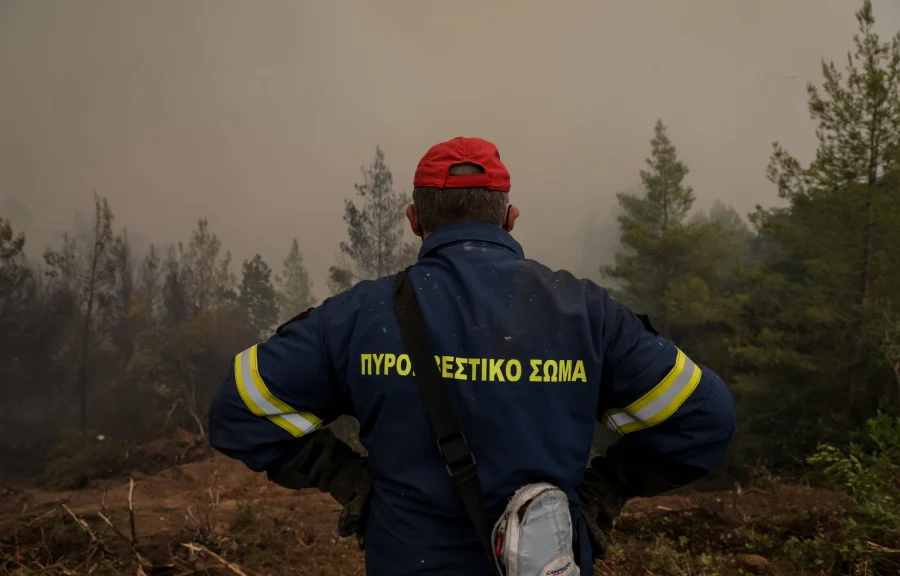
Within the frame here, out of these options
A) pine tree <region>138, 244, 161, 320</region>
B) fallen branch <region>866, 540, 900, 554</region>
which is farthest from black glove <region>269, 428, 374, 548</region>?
pine tree <region>138, 244, 161, 320</region>

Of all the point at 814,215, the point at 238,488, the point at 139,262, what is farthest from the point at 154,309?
the point at 814,215

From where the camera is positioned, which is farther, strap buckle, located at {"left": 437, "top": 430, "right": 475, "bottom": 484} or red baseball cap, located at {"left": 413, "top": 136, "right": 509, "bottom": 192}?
red baseball cap, located at {"left": 413, "top": 136, "right": 509, "bottom": 192}

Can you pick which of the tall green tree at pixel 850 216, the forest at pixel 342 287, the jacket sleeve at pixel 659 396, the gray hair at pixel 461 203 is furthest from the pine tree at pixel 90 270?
the tall green tree at pixel 850 216

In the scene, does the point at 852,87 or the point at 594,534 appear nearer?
the point at 594,534

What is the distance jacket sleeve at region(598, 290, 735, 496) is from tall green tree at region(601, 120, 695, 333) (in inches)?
366

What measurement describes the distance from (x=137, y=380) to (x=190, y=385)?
0.69 m

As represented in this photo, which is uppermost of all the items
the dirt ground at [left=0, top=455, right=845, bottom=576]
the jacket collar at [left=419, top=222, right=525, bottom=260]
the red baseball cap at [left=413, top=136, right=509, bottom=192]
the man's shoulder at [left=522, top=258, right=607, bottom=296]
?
the red baseball cap at [left=413, top=136, right=509, bottom=192]

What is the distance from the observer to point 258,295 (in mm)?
8633

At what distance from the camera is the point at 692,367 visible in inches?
62.8

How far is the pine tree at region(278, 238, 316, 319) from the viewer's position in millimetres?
8836

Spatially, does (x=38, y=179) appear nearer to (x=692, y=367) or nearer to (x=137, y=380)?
(x=137, y=380)

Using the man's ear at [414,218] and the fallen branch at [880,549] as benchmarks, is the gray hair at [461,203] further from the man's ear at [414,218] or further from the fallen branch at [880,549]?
the fallen branch at [880,549]

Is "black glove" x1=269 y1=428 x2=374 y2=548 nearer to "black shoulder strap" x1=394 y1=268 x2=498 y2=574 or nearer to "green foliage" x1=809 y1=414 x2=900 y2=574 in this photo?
"black shoulder strap" x1=394 y1=268 x2=498 y2=574

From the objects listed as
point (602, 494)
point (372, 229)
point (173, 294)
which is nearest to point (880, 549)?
point (602, 494)
